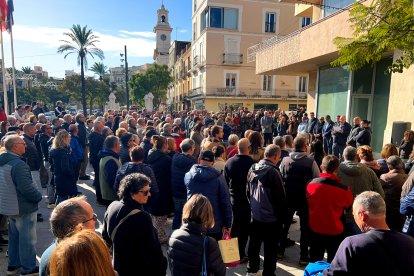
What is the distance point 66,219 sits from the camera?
6.82 ft

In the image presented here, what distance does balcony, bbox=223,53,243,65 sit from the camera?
34438mm

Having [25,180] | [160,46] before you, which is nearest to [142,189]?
[25,180]

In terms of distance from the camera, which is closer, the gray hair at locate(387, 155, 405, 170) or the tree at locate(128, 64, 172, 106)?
the gray hair at locate(387, 155, 405, 170)

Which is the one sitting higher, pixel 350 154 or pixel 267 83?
pixel 267 83

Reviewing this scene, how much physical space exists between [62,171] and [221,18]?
104ft

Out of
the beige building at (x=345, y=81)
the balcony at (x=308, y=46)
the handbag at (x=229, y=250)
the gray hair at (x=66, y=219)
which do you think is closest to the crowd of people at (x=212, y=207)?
the gray hair at (x=66, y=219)

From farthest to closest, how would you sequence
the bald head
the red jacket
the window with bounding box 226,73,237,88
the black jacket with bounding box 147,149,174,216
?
the window with bounding box 226,73,237,88, the black jacket with bounding box 147,149,174,216, the bald head, the red jacket

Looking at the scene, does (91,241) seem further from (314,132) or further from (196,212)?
(314,132)

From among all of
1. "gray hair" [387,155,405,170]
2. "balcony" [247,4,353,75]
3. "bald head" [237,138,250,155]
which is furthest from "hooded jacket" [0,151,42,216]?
"balcony" [247,4,353,75]

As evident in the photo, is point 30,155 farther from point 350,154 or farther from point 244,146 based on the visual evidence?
point 350,154

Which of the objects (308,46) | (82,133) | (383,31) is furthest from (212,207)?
(308,46)

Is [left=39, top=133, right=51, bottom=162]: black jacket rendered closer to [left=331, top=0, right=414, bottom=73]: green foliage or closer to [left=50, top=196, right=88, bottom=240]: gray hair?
[left=50, top=196, right=88, bottom=240]: gray hair

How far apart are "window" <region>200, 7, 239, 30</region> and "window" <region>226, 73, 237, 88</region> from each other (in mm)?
5122

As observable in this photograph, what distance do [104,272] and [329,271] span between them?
64.1 inches
